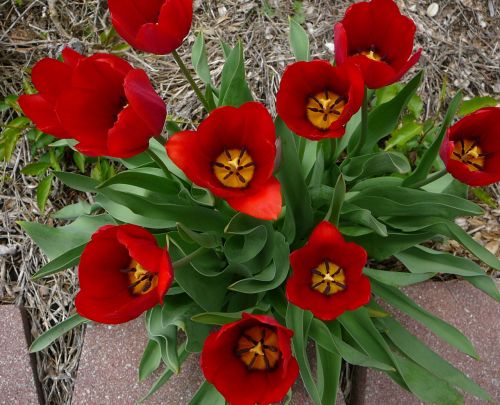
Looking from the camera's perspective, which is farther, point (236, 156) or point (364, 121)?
point (364, 121)

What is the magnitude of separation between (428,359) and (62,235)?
0.95 metres

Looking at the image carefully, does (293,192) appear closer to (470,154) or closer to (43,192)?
(470,154)

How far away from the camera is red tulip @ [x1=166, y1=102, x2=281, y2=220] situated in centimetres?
92

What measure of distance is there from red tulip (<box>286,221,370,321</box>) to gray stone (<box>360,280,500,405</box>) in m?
0.61

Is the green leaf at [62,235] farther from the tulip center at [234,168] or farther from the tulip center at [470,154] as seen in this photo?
the tulip center at [470,154]

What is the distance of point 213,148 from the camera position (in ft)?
3.46

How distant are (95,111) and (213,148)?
216mm

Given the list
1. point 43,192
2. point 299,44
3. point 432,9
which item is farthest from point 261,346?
point 432,9

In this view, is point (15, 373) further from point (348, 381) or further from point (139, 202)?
point (348, 381)

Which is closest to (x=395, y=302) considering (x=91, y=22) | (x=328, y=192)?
(x=328, y=192)

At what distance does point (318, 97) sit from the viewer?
1.16 m

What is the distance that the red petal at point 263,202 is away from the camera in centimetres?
89

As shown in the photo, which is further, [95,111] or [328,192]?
[328,192]

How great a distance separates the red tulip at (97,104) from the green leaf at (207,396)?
65cm
